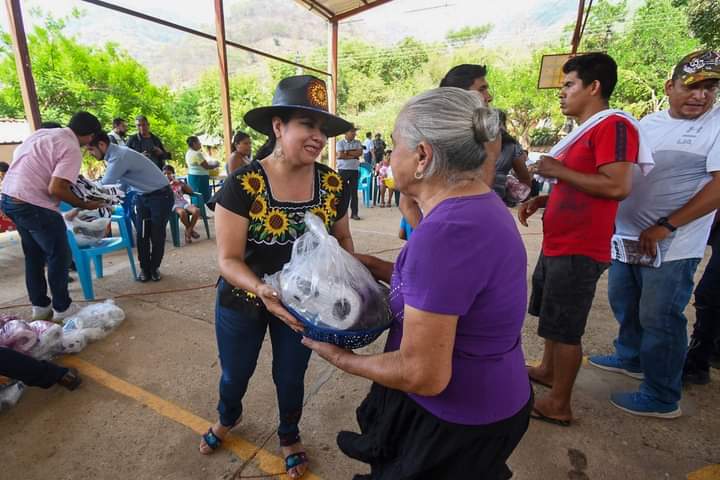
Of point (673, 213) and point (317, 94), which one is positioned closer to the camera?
point (317, 94)

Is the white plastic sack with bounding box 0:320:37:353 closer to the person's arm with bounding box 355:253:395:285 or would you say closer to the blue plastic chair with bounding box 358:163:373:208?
the person's arm with bounding box 355:253:395:285

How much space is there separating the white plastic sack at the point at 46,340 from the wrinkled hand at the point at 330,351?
2.75m

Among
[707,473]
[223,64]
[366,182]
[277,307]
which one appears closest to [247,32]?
[223,64]

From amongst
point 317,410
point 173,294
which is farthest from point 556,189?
point 173,294

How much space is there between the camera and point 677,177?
207 centimetres

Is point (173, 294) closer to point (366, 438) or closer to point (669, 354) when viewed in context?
point (366, 438)

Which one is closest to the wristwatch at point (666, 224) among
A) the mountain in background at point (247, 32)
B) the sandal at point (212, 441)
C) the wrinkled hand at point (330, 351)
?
the wrinkled hand at point (330, 351)

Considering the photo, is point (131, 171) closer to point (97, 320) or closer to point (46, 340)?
point (97, 320)

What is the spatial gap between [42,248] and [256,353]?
8.86ft

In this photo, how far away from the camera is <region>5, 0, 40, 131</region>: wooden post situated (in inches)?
192

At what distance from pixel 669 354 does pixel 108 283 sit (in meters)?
5.23

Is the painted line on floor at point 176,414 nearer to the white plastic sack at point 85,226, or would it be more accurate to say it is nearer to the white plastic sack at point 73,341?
the white plastic sack at point 73,341

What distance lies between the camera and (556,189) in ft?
6.85

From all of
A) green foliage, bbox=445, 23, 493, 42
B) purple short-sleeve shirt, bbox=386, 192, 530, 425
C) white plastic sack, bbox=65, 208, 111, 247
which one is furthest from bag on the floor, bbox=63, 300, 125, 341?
green foliage, bbox=445, 23, 493, 42
